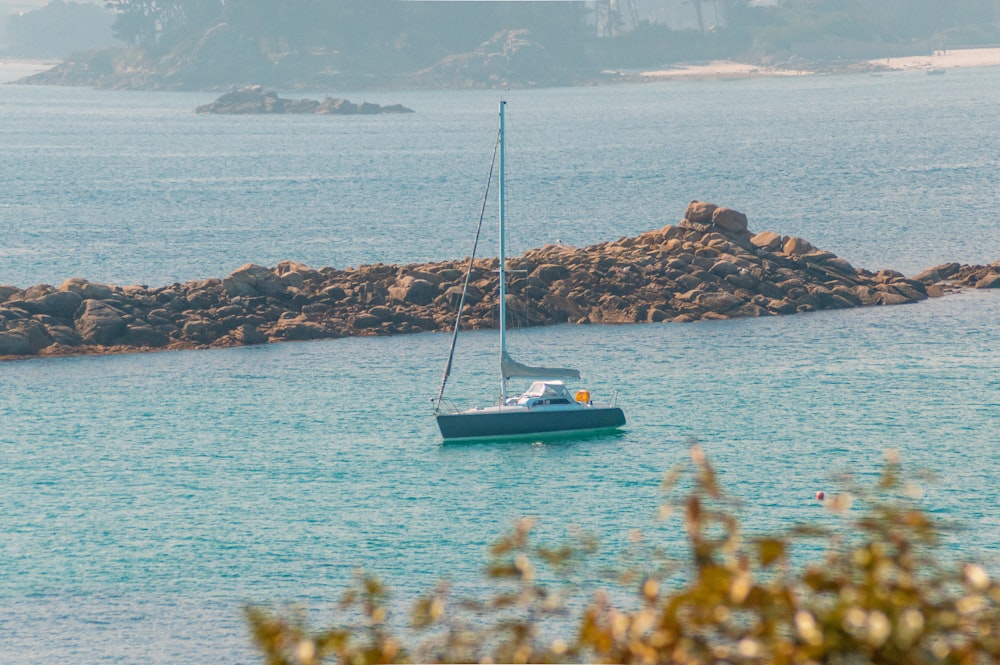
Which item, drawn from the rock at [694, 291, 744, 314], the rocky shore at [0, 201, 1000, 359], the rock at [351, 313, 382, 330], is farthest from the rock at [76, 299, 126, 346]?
A: the rock at [694, 291, 744, 314]

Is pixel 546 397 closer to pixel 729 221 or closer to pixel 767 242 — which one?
pixel 767 242

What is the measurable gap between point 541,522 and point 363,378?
60.2 ft

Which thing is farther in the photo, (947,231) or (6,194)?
(6,194)

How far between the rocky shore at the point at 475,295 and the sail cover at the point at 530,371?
1471 cm

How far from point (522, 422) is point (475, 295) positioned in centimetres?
2034

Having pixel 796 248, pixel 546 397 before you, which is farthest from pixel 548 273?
pixel 546 397

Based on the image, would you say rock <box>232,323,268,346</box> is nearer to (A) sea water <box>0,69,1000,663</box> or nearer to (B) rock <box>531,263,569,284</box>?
(A) sea water <box>0,69,1000,663</box>

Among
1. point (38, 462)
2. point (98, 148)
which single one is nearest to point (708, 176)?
point (98, 148)

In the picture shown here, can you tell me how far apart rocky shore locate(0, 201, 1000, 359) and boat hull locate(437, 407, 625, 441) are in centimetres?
1751

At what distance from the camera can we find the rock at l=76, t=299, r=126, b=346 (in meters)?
58.9

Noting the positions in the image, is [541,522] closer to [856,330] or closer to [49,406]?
[49,406]

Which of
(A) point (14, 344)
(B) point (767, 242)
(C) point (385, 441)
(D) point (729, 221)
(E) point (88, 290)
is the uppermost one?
(D) point (729, 221)

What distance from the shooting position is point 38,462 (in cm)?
4322

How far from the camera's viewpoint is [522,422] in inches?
1747
